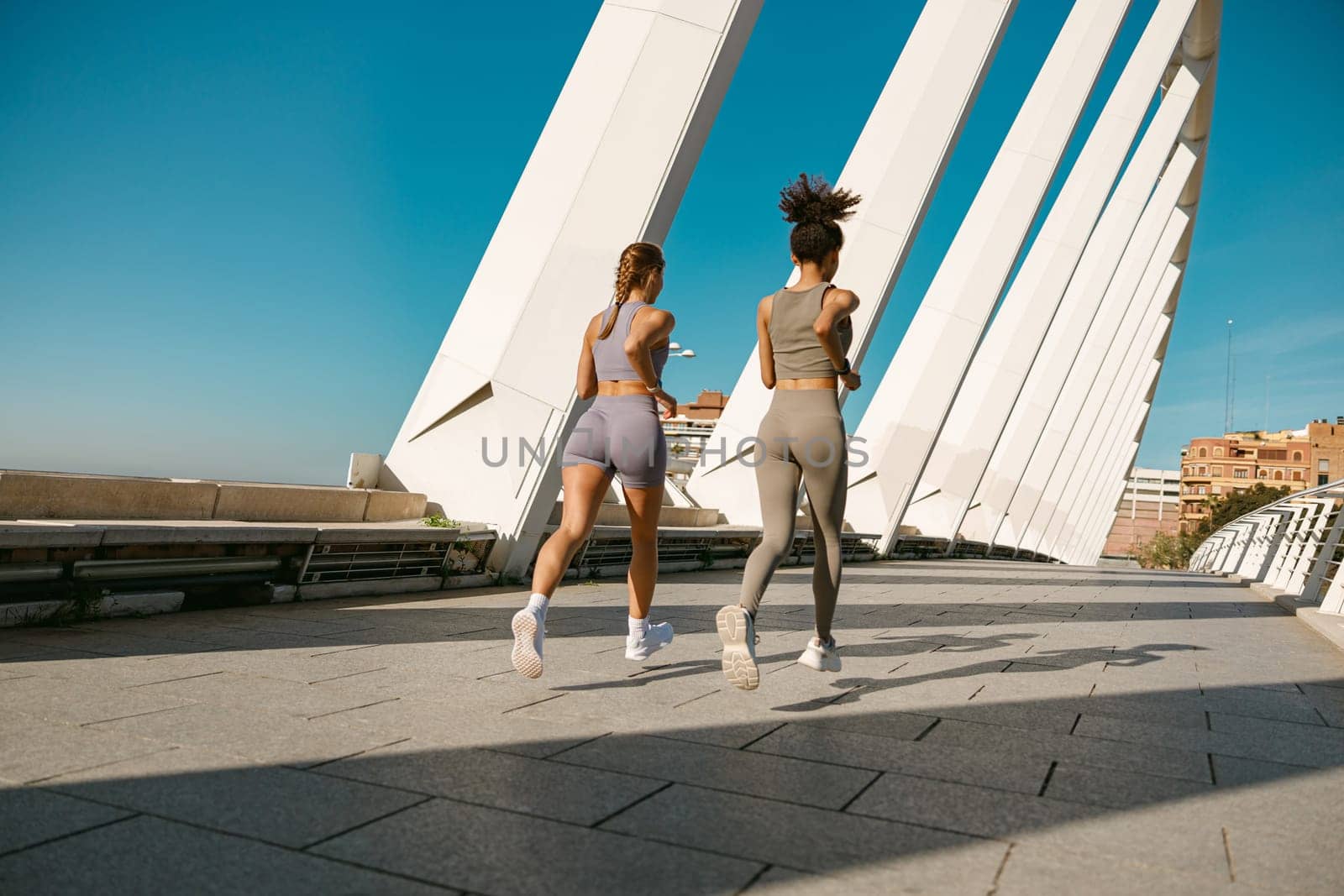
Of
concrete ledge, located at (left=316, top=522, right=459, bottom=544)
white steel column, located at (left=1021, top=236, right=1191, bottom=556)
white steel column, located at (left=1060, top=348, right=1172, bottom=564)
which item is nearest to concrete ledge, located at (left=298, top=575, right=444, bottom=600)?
concrete ledge, located at (left=316, top=522, right=459, bottom=544)

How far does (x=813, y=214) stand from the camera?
429 cm

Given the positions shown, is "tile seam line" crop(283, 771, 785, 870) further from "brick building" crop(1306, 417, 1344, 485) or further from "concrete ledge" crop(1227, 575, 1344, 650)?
"brick building" crop(1306, 417, 1344, 485)

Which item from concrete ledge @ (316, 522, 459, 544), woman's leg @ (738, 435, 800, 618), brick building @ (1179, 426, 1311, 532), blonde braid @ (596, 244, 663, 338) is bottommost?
concrete ledge @ (316, 522, 459, 544)

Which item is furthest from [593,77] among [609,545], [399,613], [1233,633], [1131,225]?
[1131,225]

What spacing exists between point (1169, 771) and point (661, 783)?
1527mm

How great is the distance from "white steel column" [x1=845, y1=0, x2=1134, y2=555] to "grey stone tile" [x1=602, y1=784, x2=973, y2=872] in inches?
587

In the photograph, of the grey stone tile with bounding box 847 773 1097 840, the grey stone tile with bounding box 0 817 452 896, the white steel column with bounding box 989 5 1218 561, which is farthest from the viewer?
the white steel column with bounding box 989 5 1218 561

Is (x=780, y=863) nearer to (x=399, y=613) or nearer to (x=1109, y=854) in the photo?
(x=1109, y=854)

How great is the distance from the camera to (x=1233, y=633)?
A: 7.29 metres

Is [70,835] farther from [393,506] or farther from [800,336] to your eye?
[393,506]

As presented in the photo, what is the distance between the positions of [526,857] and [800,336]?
247 cm

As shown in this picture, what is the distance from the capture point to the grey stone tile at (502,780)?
2.43 metres

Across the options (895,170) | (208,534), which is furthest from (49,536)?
(895,170)

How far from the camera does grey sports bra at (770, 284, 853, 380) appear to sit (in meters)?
4.03
